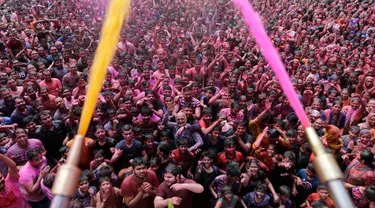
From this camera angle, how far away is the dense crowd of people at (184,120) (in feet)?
14.0

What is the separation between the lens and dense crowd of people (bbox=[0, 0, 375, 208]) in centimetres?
428

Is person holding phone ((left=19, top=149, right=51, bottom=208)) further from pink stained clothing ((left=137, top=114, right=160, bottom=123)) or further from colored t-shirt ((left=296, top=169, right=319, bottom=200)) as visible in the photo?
colored t-shirt ((left=296, top=169, right=319, bottom=200))

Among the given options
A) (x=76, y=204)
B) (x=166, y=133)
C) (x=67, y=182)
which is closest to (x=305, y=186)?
(x=166, y=133)

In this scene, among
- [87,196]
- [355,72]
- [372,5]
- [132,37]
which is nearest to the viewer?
[87,196]

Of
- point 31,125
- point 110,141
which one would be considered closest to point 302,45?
point 110,141

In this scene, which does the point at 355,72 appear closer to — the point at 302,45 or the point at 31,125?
the point at 302,45

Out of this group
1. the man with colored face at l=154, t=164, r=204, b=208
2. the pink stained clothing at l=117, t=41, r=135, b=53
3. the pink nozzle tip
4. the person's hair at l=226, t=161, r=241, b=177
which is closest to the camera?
the pink nozzle tip

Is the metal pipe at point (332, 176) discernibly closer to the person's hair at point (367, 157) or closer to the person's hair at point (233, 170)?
the person's hair at point (233, 170)

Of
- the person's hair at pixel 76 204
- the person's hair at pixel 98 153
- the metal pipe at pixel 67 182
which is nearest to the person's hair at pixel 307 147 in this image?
the person's hair at pixel 98 153

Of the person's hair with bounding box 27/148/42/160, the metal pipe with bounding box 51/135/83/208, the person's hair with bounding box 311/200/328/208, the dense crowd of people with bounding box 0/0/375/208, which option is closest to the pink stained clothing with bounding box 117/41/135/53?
the dense crowd of people with bounding box 0/0/375/208

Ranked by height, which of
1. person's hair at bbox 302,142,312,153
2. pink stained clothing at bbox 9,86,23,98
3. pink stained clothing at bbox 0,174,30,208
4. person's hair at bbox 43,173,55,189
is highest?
pink stained clothing at bbox 9,86,23,98

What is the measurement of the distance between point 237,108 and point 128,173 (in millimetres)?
2345

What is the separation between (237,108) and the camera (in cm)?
595

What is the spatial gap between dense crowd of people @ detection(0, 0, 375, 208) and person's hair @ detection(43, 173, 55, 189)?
1cm
